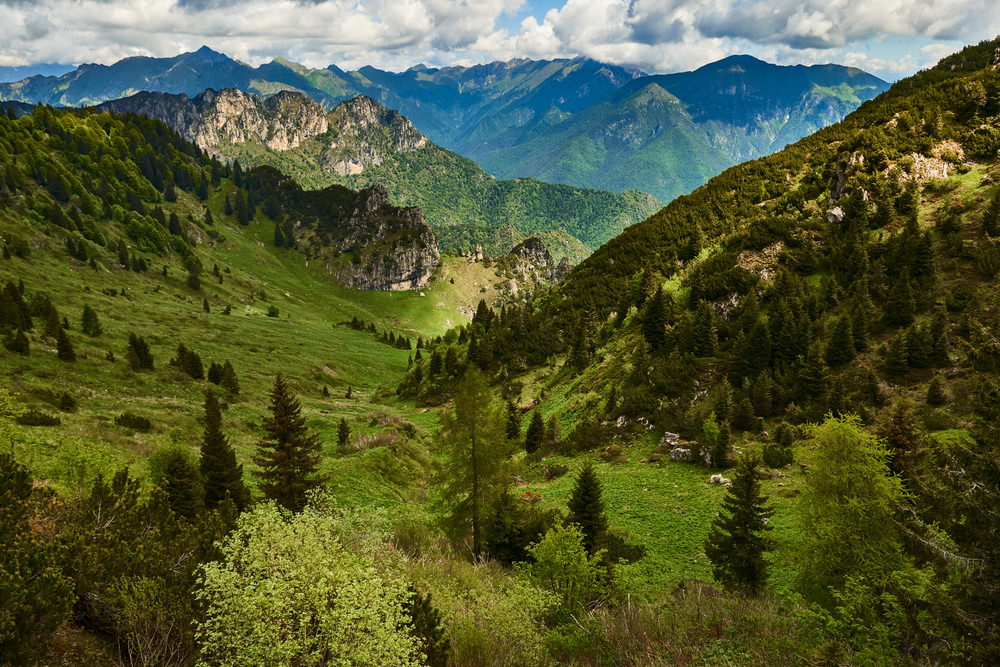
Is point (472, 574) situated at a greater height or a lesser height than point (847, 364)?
lesser

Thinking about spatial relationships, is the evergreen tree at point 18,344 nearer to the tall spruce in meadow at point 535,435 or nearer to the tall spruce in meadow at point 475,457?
the tall spruce in meadow at point 475,457

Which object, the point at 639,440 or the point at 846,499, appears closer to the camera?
the point at 846,499

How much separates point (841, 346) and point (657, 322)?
51.4ft

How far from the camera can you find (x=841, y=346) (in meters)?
34.4

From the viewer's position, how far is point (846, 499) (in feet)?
63.3

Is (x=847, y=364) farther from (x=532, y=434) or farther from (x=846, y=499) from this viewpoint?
(x=532, y=434)

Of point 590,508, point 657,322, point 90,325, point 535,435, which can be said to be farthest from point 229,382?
point 590,508

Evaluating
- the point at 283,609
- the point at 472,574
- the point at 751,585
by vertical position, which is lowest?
the point at 472,574

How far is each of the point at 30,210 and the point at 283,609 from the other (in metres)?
193

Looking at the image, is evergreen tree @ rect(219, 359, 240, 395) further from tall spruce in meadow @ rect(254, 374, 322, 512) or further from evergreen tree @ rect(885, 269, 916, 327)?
evergreen tree @ rect(885, 269, 916, 327)

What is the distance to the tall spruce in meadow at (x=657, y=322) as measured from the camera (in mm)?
46562

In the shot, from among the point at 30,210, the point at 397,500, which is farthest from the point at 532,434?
the point at 30,210

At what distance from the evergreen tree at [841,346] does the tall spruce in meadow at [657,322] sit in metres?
14.0

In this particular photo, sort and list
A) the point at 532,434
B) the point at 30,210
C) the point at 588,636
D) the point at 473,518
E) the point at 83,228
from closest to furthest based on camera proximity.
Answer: the point at 588,636
the point at 473,518
the point at 532,434
the point at 30,210
the point at 83,228
